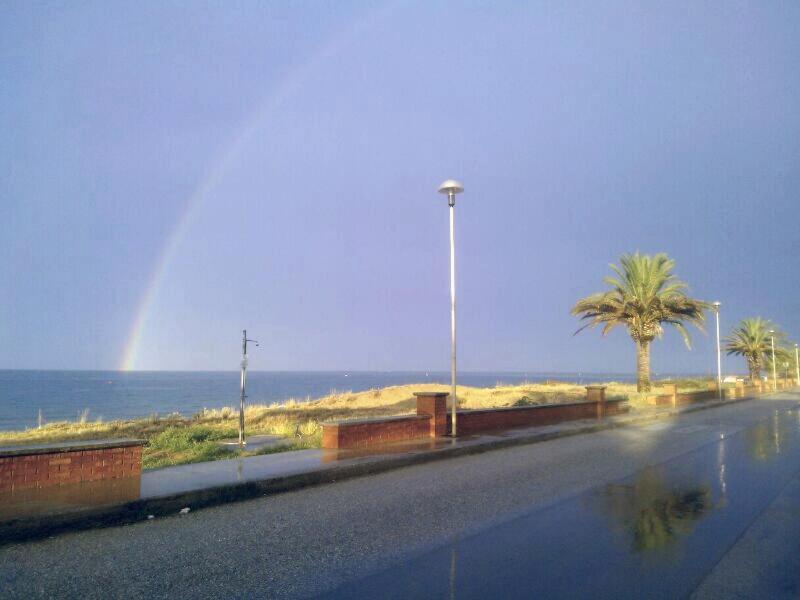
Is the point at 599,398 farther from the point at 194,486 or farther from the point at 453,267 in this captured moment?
the point at 194,486

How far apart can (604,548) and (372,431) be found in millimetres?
7985

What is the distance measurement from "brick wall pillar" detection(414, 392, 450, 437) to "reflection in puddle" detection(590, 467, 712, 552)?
233 inches

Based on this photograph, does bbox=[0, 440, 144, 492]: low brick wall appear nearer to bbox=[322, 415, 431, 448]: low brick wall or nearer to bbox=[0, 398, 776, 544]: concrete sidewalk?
bbox=[0, 398, 776, 544]: concrete sidewalk

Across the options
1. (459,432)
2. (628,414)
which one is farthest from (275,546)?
(628,414)

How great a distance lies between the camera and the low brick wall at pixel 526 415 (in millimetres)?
16797

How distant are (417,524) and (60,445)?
17.1 ft

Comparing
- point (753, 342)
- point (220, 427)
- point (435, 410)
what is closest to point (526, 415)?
point (435, 410)

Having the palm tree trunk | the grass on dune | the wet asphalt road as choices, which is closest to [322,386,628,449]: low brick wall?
the grass on dune

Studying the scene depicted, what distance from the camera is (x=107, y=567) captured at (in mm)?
5773

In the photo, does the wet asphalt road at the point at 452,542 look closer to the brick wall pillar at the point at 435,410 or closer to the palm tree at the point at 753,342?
the brick wall pillar at the point at 435,410

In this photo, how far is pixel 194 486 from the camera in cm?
888

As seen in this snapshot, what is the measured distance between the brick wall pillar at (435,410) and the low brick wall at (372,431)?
0.18m

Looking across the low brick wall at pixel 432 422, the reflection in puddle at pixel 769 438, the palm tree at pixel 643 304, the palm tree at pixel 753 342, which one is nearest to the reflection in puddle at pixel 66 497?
the low brick wall at pixel 432 422

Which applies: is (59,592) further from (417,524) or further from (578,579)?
(578,579)
